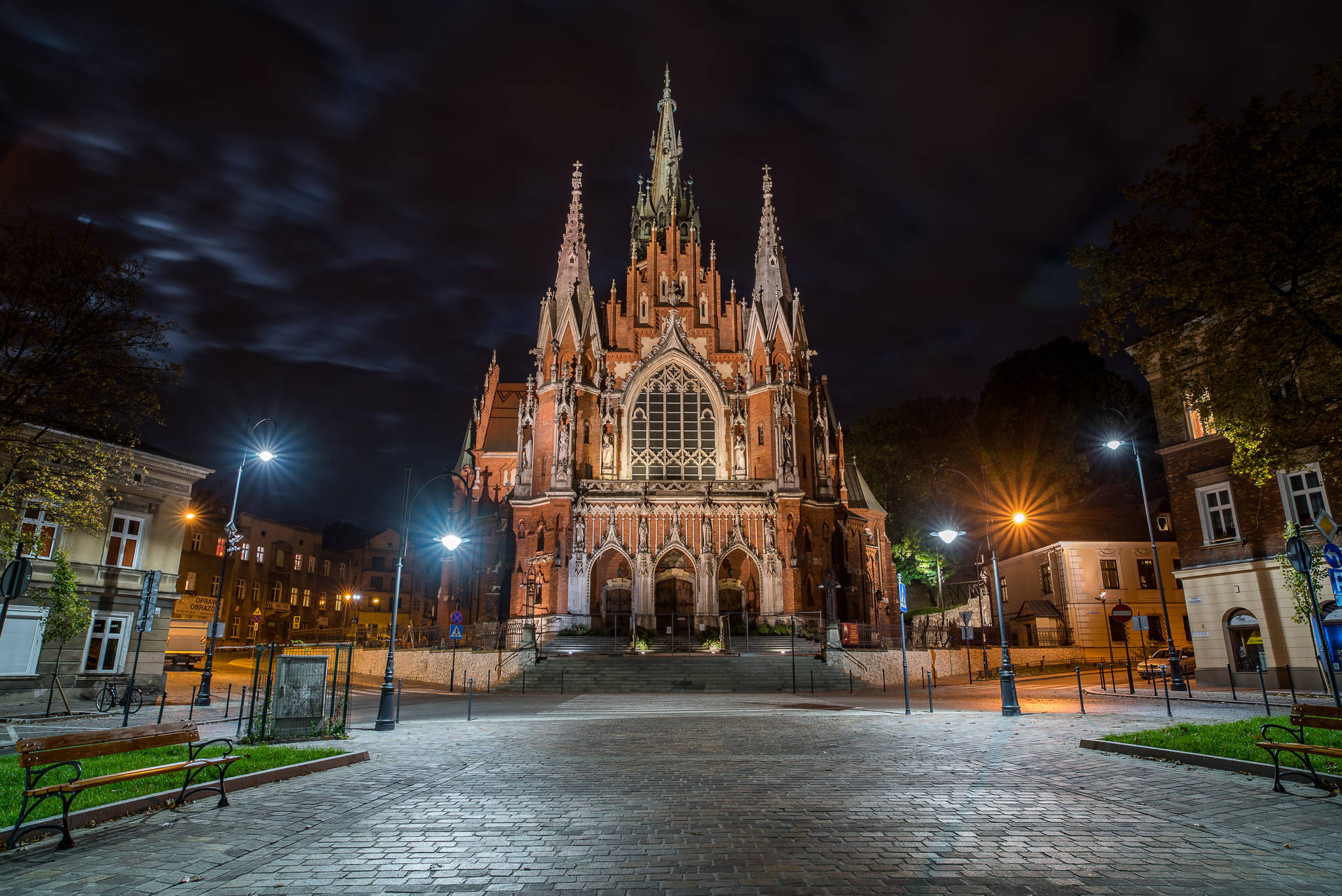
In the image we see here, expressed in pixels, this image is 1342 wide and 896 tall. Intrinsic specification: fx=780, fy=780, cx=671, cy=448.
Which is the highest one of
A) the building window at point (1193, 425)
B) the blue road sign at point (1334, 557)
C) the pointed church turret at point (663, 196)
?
the pointed church turret at point (663, 196)

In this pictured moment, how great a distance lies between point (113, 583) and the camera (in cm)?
2450

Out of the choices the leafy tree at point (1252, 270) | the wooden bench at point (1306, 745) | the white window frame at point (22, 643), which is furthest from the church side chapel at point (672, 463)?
the wooden bench at point (1306, 745)

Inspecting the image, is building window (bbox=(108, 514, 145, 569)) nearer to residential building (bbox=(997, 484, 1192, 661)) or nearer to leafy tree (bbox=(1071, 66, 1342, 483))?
leafy tree (bbox=(1071, 66, 1342, 483))

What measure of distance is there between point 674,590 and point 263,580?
45.8 meters

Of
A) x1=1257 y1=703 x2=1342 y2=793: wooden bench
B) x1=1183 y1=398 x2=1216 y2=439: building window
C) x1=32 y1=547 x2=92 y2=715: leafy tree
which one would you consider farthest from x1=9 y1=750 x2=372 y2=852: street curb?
x1=1183 y1=398 x2=1216 y2=439: building window

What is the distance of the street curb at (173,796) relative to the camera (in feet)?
23.3

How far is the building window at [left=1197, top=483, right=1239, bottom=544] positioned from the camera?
24594 millimetres

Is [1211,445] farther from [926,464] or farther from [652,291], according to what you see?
[926,464]

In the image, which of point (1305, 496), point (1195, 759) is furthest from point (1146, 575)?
point (1195, 759)

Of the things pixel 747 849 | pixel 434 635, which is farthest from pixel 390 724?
pixel 434 635

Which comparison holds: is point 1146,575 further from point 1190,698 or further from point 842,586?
point 1190,698

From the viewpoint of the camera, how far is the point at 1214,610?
81.8 feet

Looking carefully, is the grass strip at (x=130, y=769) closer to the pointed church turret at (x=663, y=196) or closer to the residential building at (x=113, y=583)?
the residential building at (x=113, y=583)

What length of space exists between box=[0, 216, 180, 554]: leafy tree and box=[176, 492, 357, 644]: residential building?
3494 cm
